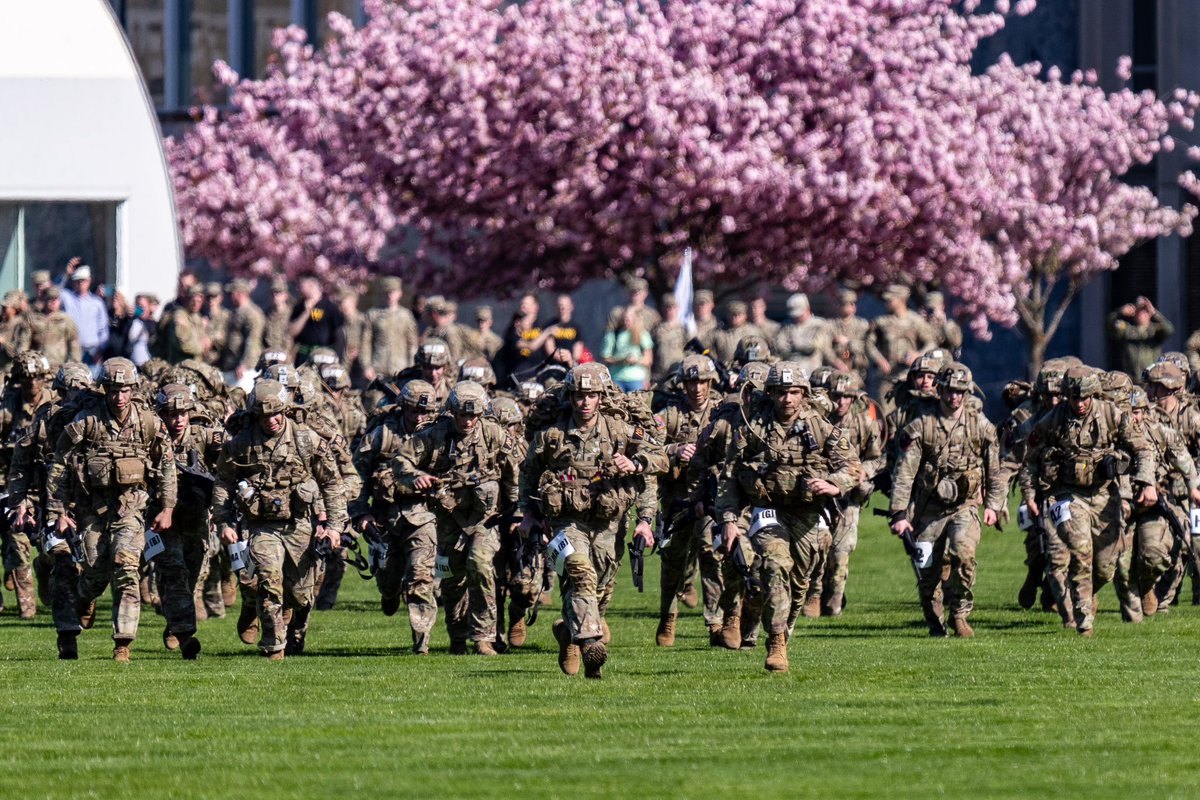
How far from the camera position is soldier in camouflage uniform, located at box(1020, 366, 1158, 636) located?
2147 centimetres

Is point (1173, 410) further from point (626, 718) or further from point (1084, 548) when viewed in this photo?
point (626, 718)

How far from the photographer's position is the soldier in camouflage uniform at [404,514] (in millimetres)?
20422

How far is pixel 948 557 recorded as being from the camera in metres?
21.5

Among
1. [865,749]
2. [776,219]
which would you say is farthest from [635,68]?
[865,749]

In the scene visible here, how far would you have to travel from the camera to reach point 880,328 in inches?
1288

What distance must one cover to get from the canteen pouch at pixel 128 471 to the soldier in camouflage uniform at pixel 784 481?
3.98 meters

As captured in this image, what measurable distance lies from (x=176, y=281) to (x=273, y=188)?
684 centimetres

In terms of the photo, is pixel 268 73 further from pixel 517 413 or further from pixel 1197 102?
pixel 517 413

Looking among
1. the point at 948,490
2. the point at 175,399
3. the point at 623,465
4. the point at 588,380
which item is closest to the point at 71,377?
the point at 175,399

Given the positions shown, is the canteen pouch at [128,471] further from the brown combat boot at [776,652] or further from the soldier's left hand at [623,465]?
the brown combat boot at [776,652]

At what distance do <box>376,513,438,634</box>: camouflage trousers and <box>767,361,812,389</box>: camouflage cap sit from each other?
2.97 m

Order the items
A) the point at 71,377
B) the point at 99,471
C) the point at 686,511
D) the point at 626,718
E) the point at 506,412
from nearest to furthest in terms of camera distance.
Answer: the point at 626,718 < the point at 99,471 < the point at 71,377 < the point at 686,511 < the point at 506,412

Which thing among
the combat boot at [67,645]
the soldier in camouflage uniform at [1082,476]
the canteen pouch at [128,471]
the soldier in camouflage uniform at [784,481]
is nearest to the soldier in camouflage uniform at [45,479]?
→ the combat boot at [67,645]

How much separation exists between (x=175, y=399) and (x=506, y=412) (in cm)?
254
